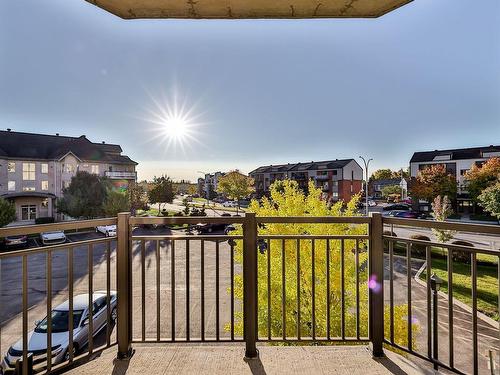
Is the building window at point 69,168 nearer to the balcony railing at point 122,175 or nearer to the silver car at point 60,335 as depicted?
the balcony railing at point 122,175

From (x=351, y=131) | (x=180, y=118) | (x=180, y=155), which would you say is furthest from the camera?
(x=180, y=155)

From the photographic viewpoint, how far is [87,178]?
2264 centimetres

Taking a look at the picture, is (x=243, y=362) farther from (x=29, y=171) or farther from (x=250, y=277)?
(x=29, y=171)

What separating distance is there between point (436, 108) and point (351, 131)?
325 inches

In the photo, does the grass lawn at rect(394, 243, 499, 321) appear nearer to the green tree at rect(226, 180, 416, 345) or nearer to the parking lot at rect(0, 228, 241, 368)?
the green tree at rect(226, 180, 416, 345)

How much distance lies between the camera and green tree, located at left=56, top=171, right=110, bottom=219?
71.2 ft

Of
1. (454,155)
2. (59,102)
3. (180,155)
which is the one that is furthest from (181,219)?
(454,155)

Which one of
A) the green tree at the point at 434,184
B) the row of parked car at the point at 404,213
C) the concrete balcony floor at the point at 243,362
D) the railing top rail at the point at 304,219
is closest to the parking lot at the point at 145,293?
the concrete balcony floor at the point at 243,362

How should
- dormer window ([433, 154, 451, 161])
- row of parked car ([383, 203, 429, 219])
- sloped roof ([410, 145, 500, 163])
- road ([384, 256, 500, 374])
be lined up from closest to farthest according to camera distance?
1. road ([384, 256, 500, 374])
2. row of parked car ([383, 203, 429, 219])
3. sloped roof ([410, 145, 500, 163])
4. dormer window ([433, 154, 451, 161])

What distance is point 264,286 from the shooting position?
18.4 ft

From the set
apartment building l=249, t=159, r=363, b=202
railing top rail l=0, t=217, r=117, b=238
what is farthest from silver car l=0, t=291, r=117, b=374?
apartment building l=249, t=159, r=363, b=202

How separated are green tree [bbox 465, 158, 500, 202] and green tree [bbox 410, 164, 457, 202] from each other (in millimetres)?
1947

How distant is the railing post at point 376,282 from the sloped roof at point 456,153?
120ft

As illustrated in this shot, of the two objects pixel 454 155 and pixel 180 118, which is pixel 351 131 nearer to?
pixel 454 155
